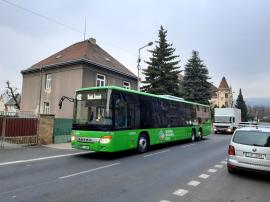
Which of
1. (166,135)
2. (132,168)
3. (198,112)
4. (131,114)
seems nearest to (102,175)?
(132,168)

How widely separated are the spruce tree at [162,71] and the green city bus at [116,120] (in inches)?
826

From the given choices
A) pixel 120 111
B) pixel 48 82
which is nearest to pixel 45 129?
pixel 120 111

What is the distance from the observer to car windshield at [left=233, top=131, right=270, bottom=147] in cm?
875

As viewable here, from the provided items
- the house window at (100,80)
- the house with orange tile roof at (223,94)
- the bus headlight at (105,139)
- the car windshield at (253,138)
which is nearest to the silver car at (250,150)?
the car windshield at (253,138)

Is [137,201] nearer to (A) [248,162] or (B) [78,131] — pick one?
(A) [248,162]

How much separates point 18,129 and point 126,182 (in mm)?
10428

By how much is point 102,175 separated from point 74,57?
73.2 feet

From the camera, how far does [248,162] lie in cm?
862

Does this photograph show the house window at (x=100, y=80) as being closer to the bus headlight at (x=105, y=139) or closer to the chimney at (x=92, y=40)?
the chimney at (x=92, y=40)

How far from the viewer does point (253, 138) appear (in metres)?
9.03

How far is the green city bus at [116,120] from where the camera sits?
38.6ft

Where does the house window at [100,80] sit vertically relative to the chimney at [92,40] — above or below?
below

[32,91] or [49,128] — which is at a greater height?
[32,91]

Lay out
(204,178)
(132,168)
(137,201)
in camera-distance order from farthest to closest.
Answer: (132,168), (204,178), (137,201)
